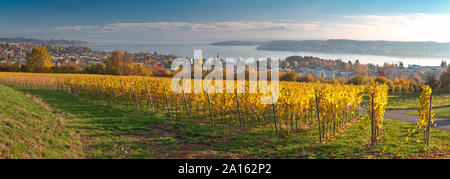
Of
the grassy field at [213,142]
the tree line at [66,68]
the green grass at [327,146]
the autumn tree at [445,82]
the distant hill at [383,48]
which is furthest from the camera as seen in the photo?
the distant hill at [383,48]

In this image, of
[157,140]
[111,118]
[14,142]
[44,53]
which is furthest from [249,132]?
[44,53]

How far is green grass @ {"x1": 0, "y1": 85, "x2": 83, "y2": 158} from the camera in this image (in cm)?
605

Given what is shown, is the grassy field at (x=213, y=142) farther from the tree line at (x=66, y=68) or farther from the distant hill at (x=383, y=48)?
the distant hill at (x=383, y=48)

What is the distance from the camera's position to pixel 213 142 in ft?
30.9

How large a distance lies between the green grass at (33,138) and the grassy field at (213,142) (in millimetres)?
133

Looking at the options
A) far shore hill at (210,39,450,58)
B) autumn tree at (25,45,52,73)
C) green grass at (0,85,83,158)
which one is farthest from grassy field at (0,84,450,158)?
far shore hill at (210,39,450,58)

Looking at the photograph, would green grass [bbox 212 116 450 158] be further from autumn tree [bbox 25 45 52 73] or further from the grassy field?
autumn tree [bbox 25 45 52 73]

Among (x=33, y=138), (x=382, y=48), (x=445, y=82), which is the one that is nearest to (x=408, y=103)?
(x=445, y=82)

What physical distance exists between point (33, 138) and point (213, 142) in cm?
513

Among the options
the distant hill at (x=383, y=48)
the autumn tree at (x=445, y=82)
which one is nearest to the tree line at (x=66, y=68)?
the autumn tree at (x=445, y=82)

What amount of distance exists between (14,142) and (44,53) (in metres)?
67.1

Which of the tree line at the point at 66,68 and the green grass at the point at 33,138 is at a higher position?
the tree line at the point at 66,68

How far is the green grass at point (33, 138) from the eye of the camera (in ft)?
19.8

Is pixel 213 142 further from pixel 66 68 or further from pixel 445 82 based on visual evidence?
pixel 66 68
